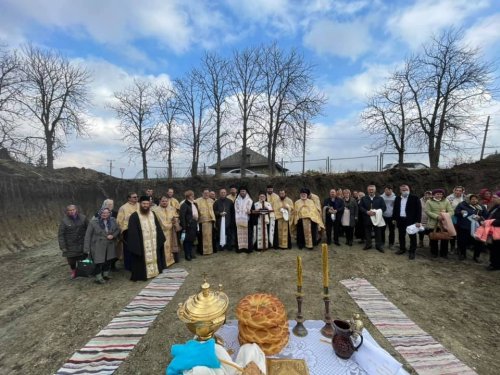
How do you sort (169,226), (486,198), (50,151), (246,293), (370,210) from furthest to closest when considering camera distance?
(50,151) < (370,210) < (486,198) < (169,226) < (246,293)

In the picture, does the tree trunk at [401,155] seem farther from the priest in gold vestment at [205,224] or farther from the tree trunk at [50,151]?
the tree trunk at [50,151]

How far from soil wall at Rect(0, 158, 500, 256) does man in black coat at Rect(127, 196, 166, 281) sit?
24.2 ft

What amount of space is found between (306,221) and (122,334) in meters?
5.81

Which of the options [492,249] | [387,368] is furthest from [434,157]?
[387,368]

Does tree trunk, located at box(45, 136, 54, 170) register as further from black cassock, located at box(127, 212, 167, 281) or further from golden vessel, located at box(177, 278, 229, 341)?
golden vessel, located at box(177, 278, 229, 341)

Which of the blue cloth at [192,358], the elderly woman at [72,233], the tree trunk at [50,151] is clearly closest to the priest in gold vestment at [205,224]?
the elderly woman at [72,233]

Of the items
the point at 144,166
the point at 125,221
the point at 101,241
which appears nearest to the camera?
the point at 101,241

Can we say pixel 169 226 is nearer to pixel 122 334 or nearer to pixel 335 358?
pixel 122 334

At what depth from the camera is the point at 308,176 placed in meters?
16.8

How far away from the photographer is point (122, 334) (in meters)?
4.07

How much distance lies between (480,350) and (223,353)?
3.63 metres

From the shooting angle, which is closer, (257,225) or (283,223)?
(257,225)

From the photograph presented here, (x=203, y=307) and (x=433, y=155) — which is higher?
(x=433, y=155)

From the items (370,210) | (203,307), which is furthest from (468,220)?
(203,307)
